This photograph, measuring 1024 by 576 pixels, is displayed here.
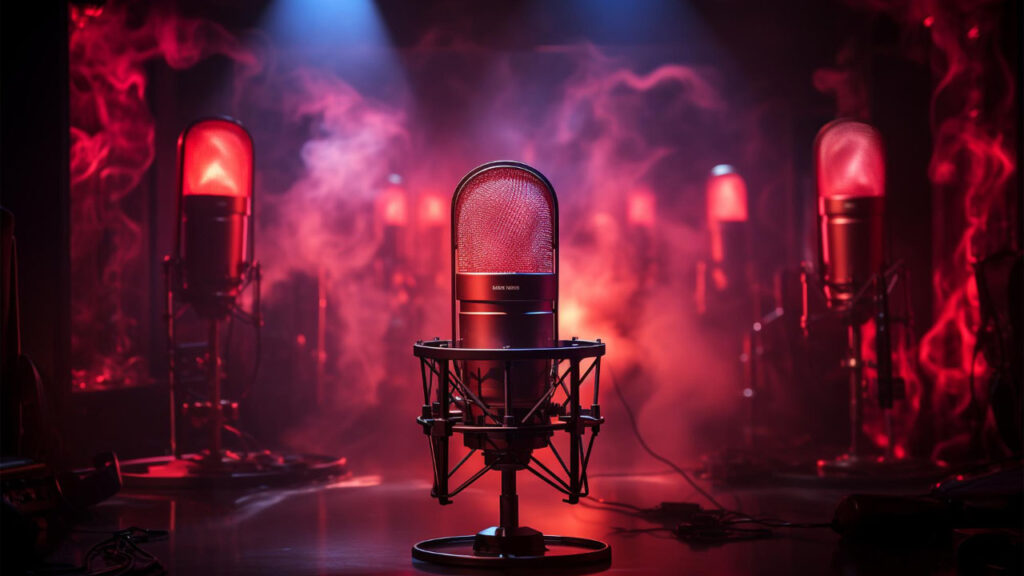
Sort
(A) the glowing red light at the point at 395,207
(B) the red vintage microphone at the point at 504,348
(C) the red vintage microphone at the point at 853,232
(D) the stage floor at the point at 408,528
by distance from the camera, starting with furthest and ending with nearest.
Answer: (A) the glowing red light at the point at 395,207
(C) the red vintage microphone at the point at 853,232
(D) the stage floor at the point at 408,528
(B) the red vintage microphone at the point at 504,348

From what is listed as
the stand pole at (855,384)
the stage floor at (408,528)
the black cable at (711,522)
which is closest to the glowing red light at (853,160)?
the stand pole at (855,384)

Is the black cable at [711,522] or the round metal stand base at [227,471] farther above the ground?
the round metal stand base at [227,471]

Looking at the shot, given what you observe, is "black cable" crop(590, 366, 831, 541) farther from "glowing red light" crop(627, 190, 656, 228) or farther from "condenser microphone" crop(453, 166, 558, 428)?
"glowing red light" crop(627, 190, 656, 228)

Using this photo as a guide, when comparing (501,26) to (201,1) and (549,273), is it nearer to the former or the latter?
(201,1)

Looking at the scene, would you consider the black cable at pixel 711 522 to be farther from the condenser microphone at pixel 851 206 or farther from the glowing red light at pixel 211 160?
the glowing red light at pixel 211 160

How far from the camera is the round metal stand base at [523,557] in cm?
425

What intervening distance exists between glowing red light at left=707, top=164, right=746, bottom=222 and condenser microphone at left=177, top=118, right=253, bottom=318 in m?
4.99

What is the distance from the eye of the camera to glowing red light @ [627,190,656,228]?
10336 mm

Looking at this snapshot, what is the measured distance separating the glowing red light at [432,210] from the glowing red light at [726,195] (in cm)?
259

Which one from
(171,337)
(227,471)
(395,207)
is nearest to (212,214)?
(171,337)

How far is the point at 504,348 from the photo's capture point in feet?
13.4

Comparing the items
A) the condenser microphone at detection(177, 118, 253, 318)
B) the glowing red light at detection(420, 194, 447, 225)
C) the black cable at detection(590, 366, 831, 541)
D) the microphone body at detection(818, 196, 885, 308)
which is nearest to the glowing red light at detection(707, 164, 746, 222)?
the glowing red light at detection(420, 194, 447, 225)

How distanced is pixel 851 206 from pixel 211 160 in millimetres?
4003

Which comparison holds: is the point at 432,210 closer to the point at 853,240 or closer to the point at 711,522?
the point at 853,240
